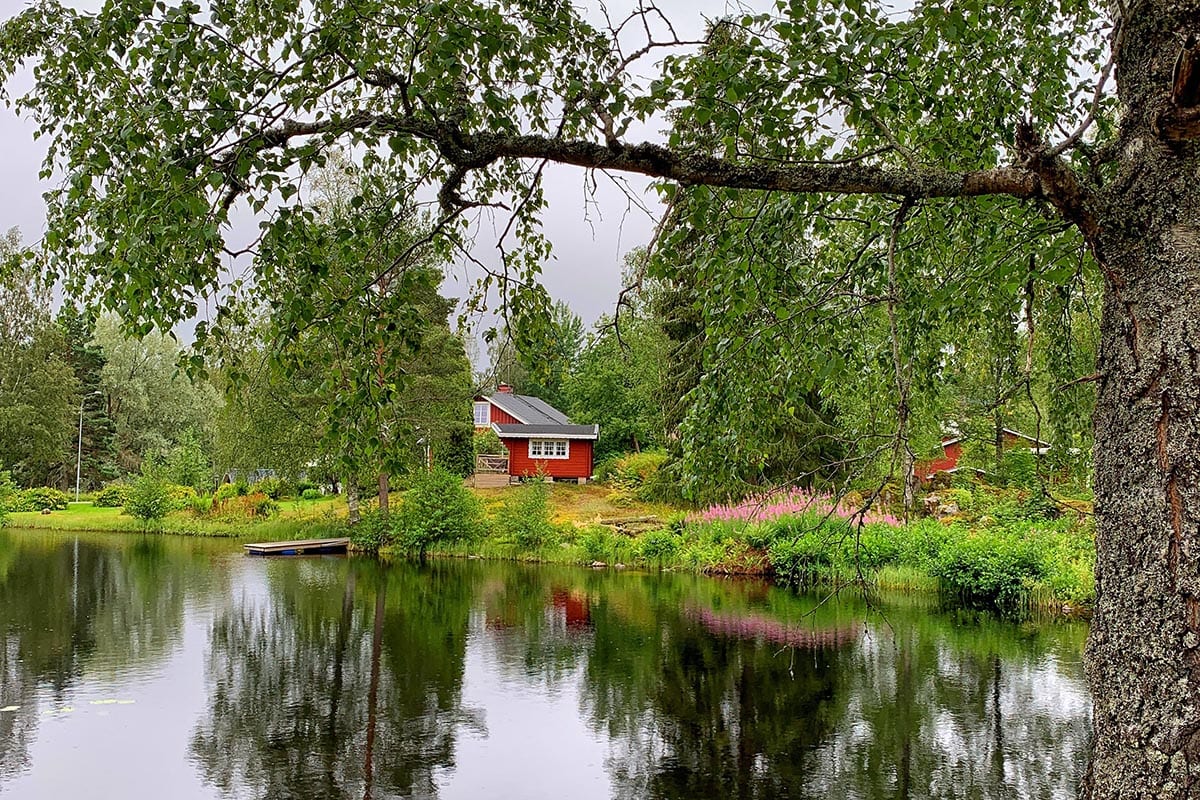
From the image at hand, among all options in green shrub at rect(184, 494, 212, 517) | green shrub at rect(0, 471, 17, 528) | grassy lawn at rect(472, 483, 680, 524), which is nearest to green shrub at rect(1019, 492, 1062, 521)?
grassy lawn at rect(472, 483, 680, 524)

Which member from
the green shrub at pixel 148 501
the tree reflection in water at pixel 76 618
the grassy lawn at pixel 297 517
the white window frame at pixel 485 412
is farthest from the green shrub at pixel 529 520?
the green shrub at pixel 148 501

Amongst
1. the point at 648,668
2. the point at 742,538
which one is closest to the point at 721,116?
the point at 648,668

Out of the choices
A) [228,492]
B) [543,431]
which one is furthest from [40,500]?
[543,431]

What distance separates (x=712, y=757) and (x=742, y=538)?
383 inches

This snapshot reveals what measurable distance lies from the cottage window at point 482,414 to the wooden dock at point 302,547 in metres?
11.2

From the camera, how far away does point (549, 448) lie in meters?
31.0

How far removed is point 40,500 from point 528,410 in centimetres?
1693

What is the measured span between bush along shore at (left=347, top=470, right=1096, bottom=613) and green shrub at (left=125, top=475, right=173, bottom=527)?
876 centimetres

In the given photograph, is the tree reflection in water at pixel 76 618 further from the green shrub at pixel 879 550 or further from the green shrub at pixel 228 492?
the green shrub at pixel 879 550

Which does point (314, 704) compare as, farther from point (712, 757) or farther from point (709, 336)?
point (709, 336)

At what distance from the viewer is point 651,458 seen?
27.2m

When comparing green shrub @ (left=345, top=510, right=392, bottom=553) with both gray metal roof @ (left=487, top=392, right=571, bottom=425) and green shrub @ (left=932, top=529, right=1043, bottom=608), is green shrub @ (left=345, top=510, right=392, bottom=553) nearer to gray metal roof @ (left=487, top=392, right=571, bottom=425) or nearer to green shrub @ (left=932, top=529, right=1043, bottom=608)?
gray metal roof @ (left=487, top=392, right=571, bottom=425)

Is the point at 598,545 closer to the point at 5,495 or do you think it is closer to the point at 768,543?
the point at 768,543

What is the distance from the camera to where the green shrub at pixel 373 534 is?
20422mm
